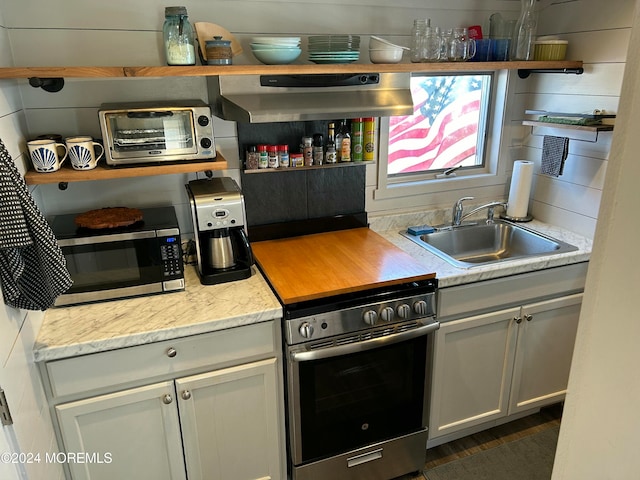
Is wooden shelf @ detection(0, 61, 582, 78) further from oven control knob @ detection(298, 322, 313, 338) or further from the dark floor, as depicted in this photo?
the dark floor

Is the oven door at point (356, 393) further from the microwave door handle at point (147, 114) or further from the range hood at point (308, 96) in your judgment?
the microwave door handle at point (147, 114)

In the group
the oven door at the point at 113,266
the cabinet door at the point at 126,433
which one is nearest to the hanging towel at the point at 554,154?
the oven door at the point at 113,266

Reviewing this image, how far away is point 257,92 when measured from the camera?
1823 millimetres

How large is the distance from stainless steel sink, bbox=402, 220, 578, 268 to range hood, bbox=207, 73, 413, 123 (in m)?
0.73

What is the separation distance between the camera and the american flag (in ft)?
8.17

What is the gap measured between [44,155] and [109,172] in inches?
8.1

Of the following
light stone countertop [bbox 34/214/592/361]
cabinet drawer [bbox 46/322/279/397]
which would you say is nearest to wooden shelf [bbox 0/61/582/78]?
light stone countertop [bbox 34/214/592/361]

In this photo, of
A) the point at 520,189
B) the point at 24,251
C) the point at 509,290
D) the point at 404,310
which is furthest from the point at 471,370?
the point at 24,251

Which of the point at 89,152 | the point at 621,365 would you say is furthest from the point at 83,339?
the point at 621,365

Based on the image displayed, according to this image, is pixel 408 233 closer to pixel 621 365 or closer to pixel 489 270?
pixel 489 270

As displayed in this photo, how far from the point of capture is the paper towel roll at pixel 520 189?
8.20ft

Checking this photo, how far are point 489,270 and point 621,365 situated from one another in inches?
53.4

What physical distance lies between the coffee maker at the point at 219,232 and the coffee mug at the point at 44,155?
465 millimetres

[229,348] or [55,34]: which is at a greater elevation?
[55,34]
